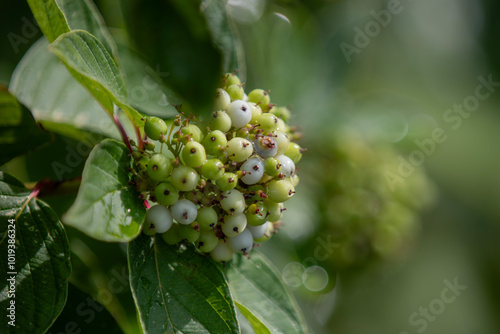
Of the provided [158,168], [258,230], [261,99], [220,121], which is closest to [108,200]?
[158,168]

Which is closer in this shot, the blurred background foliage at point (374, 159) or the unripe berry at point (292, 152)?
the unripe berry at point (292, 152)

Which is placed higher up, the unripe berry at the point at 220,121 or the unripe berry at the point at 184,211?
the unripe berry at the point at 220,121

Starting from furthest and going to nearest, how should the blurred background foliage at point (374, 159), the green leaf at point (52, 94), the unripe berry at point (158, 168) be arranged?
the blurred background foliage at point (374, 159)
the green leaf at point (52, 94)
the unripe berry at point (158, 168)

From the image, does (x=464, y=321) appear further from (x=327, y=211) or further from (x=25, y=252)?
(x=25, y=252)

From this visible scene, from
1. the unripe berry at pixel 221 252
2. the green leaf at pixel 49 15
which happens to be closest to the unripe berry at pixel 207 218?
the unripe berry at pixel 221 252

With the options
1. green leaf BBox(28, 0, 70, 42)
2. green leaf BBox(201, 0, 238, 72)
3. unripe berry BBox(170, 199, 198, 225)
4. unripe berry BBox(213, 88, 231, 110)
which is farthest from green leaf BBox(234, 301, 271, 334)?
green leaf BBox(28, 0, 70, 42)

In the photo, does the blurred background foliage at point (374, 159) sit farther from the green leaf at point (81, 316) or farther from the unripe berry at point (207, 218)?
the unripe berry at point (207, 218)
